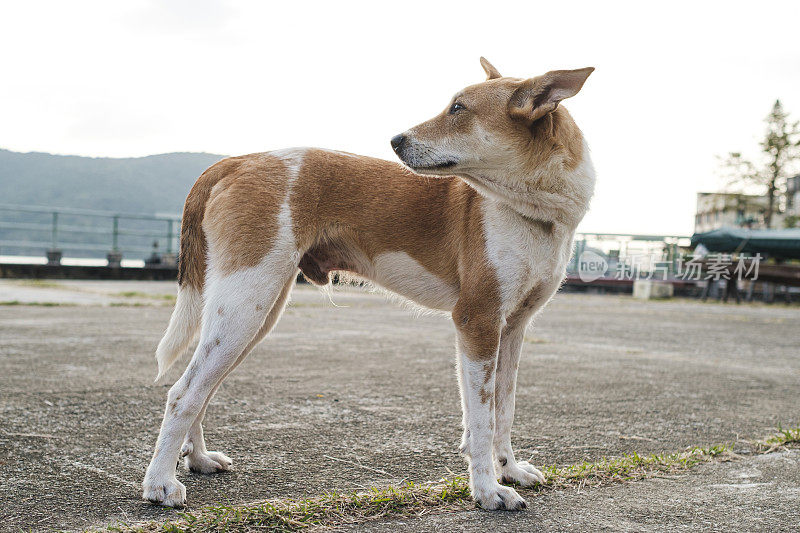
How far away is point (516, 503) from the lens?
2643mm

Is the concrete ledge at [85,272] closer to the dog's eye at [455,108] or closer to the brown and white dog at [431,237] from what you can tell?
the brown and white dog at [431,237]

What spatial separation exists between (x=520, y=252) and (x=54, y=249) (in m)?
21.7

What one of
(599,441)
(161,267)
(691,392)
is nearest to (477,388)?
(599,441)

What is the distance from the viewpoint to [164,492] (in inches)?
101

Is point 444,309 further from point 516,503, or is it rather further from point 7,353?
point 7,353

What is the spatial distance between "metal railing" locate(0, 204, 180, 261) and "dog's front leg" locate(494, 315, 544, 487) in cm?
2110

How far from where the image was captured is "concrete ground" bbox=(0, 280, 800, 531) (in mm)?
2600

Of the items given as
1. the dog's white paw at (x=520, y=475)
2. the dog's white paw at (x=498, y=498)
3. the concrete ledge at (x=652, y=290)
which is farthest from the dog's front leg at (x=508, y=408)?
the concrete ledge at (x=652, y=290)

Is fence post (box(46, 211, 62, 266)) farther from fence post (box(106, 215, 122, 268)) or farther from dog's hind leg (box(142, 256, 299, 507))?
dog's hind leg (box(142, 256, 299, 507))

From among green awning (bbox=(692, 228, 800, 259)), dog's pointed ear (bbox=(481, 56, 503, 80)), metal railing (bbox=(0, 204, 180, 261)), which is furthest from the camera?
green awning (bbox=(692, 228, 800, 259))

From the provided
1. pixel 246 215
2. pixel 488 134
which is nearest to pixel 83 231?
pixel 246 215

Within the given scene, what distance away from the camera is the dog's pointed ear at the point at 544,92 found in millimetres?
2771

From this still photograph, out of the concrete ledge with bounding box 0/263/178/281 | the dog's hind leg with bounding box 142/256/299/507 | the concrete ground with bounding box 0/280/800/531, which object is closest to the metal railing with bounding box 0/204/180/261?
the concrete ledge with bounding box 0/263/178/281

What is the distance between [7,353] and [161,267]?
1701cm
